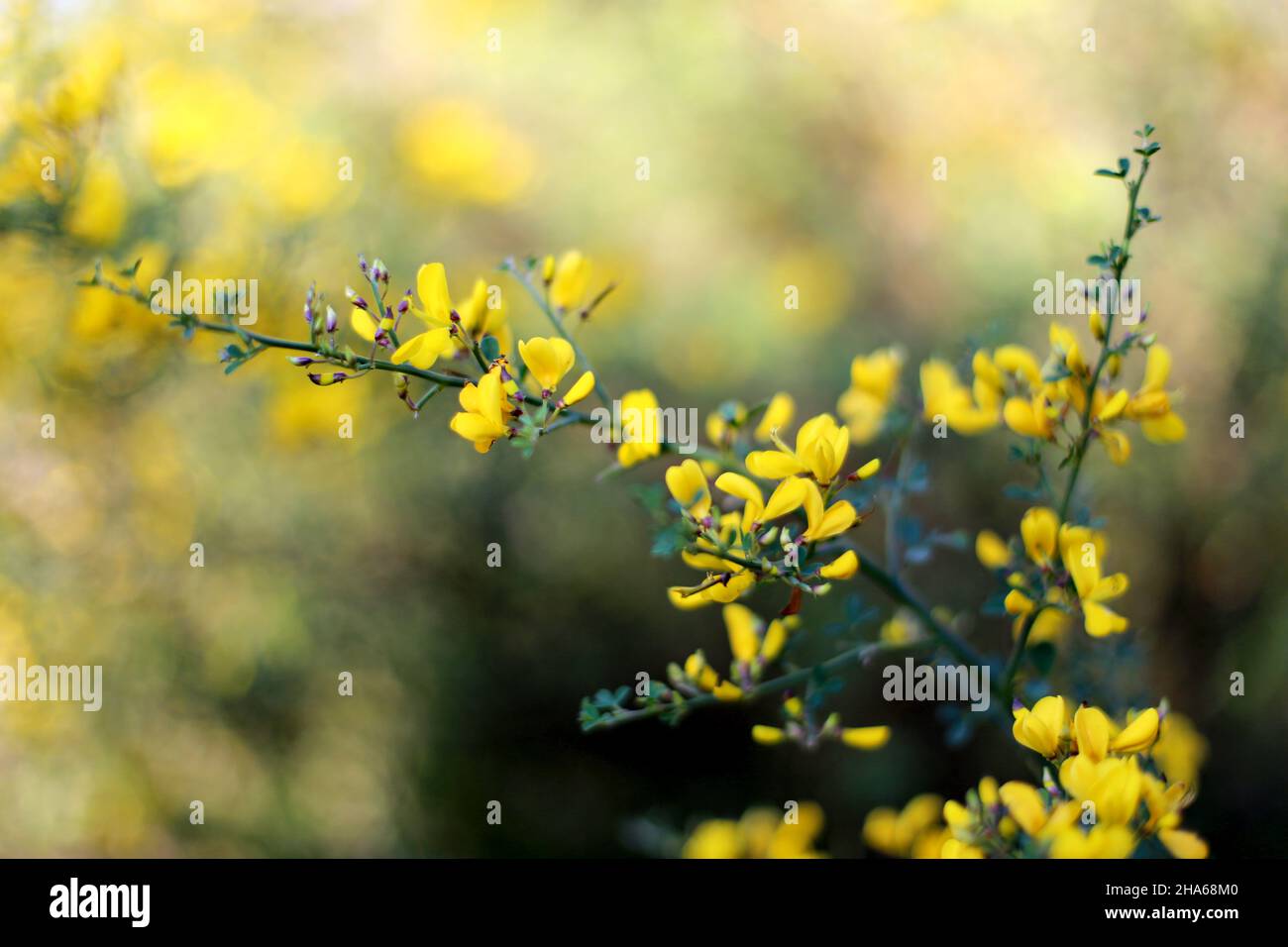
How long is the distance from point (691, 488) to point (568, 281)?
1.29 ft

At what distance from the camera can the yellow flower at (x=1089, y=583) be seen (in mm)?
1089

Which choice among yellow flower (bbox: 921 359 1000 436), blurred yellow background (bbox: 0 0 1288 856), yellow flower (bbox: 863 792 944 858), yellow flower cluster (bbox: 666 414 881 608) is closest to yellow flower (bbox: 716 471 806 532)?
yellow flower cluster (bbox: 666 414 881 608)

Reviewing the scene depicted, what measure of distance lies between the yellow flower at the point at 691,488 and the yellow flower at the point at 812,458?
0.06 m

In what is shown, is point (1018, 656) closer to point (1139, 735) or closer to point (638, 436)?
point (1139, 735)

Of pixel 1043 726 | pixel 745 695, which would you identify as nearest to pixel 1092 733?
pixel 1043 726

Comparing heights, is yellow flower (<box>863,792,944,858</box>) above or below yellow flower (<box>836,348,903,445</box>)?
below

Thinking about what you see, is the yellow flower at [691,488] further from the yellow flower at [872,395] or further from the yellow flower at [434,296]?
the yellow flower at [872,395]

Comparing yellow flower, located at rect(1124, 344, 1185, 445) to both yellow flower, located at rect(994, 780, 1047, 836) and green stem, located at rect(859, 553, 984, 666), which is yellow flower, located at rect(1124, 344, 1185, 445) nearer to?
green stem, located at rect(859, 553, 984, 666)

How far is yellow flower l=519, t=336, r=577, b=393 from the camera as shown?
41.0 inches

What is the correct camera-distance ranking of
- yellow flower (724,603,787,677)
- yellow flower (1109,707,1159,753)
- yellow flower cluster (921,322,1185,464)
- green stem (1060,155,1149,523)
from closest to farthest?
yellow flower (1109,707,1159,753) → green stem (1060,155,1149,523) → yellow flower cluster (921,322,1185,464) → yellow flower (724,603,787,677)

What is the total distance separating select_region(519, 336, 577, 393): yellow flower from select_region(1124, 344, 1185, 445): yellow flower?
734 mm

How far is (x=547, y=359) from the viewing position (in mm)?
1056
